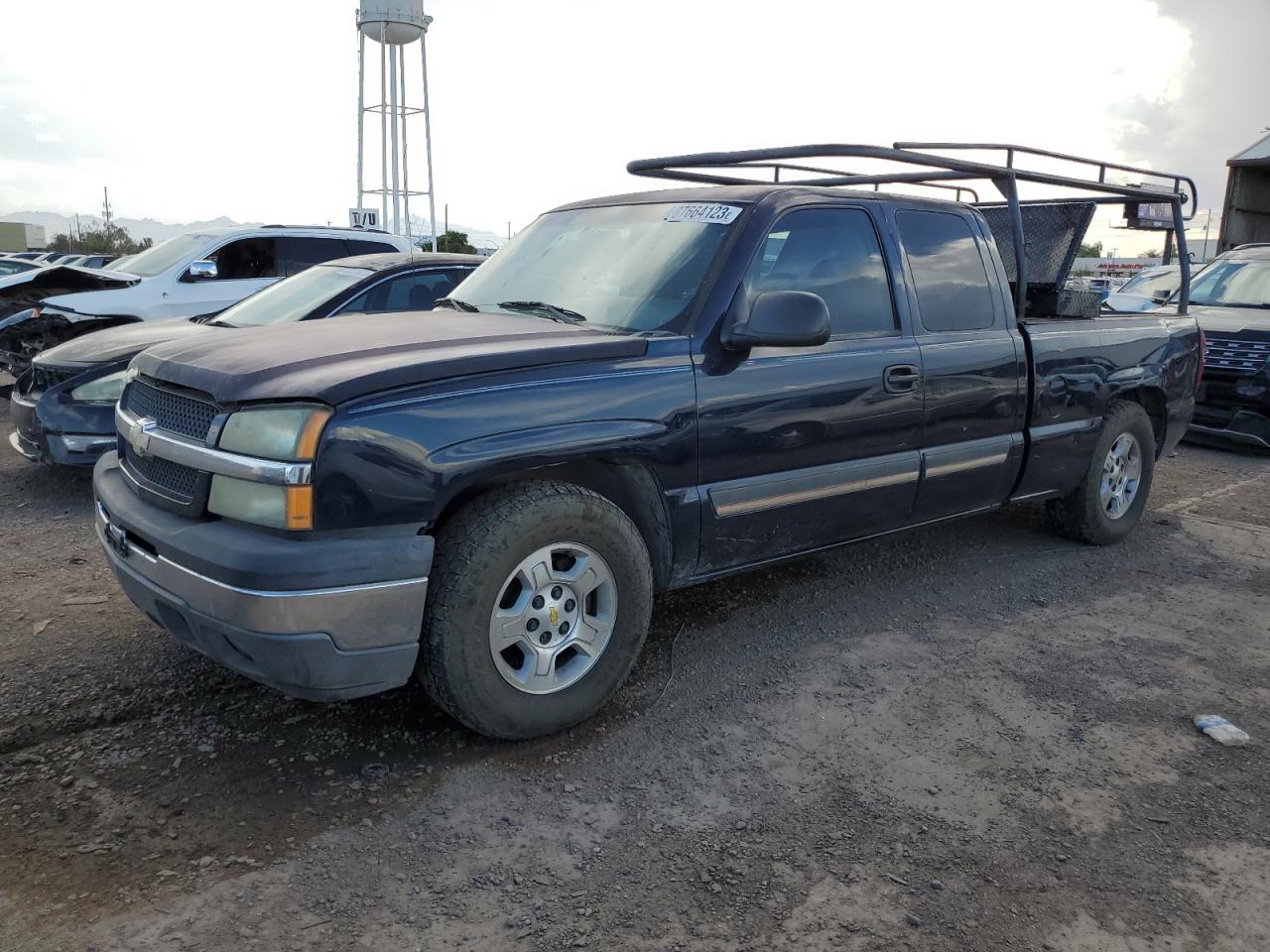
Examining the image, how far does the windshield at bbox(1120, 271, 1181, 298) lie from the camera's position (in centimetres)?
1212

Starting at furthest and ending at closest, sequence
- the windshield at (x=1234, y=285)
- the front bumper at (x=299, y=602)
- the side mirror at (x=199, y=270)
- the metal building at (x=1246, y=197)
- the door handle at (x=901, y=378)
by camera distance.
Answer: the metal building at (x=1246, y=197) < the windshield at (x=1234, y=285) < the side mirror at (x=199, y=270) < the door handle at (x=901, y=378) < the front bumper at (x=299, y=602)

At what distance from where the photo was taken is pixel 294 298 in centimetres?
670

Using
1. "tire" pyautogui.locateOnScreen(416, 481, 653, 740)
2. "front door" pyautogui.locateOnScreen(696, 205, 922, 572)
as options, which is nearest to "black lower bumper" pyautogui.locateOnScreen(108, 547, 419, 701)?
"tire" pyautogui.locateOnScreen(416, 481, 653, 740)

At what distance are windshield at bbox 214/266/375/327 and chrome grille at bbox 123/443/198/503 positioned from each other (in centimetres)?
317

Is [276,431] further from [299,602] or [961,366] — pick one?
[961,366]

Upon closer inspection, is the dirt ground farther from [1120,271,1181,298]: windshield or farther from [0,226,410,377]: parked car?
[1120,271,1181,298]: windshield

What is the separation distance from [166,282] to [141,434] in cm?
674

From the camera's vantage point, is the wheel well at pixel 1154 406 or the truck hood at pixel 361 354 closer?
the truck hood at pixel 361 354

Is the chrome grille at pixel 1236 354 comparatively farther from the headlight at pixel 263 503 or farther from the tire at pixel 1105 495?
the headlight at pixel 263 503

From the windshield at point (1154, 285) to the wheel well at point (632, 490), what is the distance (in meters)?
10.5

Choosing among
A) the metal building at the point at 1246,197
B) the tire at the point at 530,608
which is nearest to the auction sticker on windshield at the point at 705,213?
the tire at the point at 530,608

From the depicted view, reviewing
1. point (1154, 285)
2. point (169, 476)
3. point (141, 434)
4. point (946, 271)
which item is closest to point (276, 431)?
point (169, 476)

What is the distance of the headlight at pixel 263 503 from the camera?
2756 millimetres

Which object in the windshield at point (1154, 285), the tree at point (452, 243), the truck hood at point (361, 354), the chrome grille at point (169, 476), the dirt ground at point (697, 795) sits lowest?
the dirt ground at point (697, 795)
